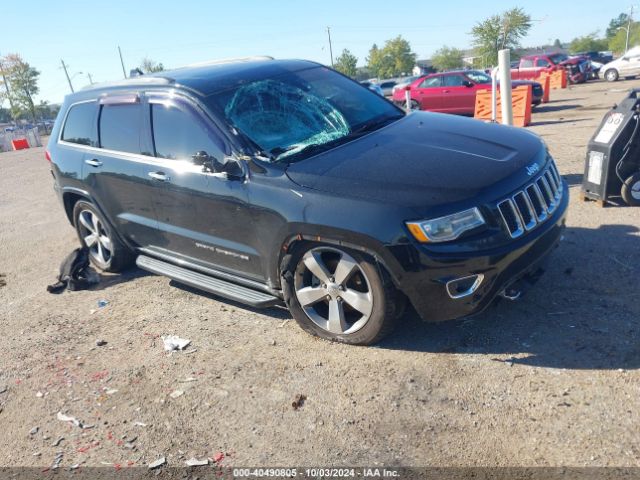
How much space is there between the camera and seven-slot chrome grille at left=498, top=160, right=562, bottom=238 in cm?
316

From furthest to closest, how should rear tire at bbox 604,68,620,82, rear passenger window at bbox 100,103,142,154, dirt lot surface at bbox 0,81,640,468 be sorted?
1. rear tire at bbox 604,68,620,82
2. rear passenger window at bbox 100,103,142,154
3. dirt lot surface at bbox 0,81,640,468

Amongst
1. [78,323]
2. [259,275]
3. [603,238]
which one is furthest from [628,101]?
[78,323]

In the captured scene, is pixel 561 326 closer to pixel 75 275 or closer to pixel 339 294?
pixel 339 294

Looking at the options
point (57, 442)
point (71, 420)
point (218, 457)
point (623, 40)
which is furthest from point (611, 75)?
point (623, 40)

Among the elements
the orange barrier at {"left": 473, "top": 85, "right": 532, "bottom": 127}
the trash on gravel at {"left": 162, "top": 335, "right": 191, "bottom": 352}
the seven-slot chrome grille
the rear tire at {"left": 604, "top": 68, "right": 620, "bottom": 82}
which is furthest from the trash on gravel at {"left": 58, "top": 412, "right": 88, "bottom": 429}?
the rear tire at {"left": 604, "top": 68, "right": 620, "bottom": 82}

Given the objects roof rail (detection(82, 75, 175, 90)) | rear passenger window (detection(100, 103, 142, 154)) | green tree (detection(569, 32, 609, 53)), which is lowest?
green tree (detection(569, 32, 609, 53))

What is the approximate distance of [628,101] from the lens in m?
5.28

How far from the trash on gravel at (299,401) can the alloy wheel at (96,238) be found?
123 inches

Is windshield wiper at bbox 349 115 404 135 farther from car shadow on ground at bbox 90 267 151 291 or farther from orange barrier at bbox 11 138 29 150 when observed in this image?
orange barrier at bbox 11 138 29 150

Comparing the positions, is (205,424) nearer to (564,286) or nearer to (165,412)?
(165,412)

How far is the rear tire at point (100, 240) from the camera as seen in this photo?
5.35 m

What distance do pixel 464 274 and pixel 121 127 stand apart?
11.1 ft

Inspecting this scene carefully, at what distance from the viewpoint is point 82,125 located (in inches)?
210

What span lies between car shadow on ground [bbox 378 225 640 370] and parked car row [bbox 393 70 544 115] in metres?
12.5
